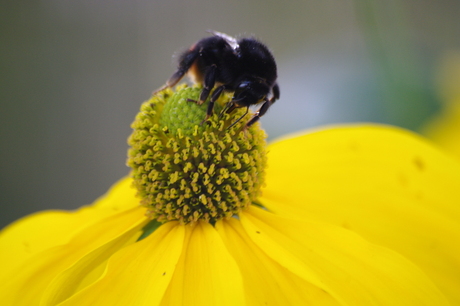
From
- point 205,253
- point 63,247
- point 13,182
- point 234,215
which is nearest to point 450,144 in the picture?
point 234,215

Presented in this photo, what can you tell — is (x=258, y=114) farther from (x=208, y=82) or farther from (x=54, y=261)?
(x=54, y=261)

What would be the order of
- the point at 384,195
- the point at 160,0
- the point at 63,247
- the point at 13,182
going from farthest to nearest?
1. the point at 160,0
2. the point at 13,182
3. the point at 384,195
4. the point at 63,247

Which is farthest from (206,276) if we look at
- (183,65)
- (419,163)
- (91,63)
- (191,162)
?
(91,63)

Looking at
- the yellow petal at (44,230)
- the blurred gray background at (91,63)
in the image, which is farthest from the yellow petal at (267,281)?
the blurred gray background at (91,63)

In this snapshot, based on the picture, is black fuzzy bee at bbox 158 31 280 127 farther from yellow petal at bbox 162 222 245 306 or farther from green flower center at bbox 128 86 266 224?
yellow petal at bbox 162 222 245 306

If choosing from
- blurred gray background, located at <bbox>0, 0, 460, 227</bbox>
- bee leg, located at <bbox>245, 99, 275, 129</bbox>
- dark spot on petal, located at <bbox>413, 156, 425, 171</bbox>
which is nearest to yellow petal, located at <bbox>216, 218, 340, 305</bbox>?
bee leg, located at <bbox>245, 99, 275, 129</bbox>

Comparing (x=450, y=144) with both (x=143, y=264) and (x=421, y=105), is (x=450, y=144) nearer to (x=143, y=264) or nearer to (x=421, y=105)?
(x=421, y=105)

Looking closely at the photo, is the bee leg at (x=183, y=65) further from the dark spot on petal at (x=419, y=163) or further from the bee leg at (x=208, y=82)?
the dark spot on petal at (x=419, y=163)
